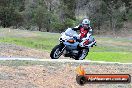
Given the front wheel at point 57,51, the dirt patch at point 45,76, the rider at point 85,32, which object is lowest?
the dirt patch at point 45,76

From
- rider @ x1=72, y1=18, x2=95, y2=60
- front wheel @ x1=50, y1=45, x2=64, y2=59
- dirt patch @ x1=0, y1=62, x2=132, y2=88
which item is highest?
rider @ x1=72, y1=18, x2=95, y2=60

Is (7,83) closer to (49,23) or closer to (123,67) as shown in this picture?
(123,67)

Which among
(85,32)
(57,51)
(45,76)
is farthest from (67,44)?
(45,76)

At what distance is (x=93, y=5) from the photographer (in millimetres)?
77500

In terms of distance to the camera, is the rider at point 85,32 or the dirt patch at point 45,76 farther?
the rider at point 85,32

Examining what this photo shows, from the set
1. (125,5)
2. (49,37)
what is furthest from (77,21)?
(49,37)

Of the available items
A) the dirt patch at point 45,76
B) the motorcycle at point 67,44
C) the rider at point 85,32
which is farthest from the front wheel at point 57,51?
the dirt patch at point 45,76

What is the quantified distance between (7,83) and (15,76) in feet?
2.94

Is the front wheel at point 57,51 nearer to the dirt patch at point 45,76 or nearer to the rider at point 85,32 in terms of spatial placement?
the rider at point 85,32

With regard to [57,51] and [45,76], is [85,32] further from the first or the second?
[45,76]

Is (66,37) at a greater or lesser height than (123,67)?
greater

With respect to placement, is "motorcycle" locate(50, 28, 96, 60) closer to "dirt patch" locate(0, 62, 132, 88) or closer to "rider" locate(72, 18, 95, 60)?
"rider" locate(72, 18, 95, 60)

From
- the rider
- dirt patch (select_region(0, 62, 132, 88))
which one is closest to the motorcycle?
the rider

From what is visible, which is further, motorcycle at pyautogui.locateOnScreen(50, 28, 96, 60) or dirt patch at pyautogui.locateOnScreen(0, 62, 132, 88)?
motorcycle at pyautogui.locateOnScreen(50, 28, 96, 60)
